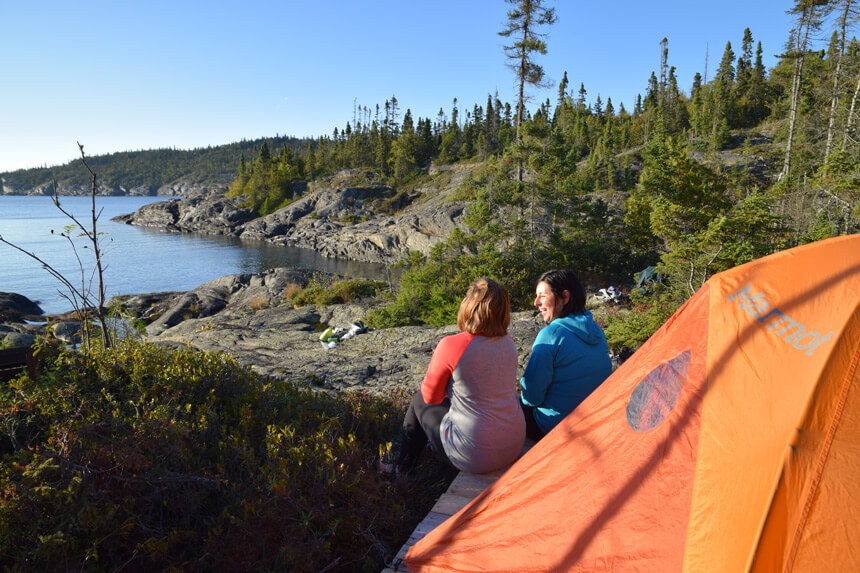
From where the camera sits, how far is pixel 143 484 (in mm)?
2828

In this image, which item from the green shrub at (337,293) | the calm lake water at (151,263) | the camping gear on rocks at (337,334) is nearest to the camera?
the camping gear on rocks at (337,334)

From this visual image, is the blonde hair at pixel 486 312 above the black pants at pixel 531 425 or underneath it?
above

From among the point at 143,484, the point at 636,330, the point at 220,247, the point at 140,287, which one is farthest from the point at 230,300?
the point at 220,247

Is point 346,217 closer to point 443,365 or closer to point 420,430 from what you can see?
point 420,430

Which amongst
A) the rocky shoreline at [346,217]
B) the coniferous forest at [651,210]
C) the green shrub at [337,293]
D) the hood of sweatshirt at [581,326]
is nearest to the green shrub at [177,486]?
the hood of sweatshirt at [581,326]

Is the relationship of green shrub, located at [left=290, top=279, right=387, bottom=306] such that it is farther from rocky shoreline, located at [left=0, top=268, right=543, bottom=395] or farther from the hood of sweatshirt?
the hood of sweatshirt

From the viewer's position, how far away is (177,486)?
2877 mm

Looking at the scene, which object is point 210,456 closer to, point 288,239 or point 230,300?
point 230,300

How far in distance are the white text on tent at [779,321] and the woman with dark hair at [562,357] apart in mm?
1360

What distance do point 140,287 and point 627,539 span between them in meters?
31.8

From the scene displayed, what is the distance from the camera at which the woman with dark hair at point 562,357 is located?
3.47 metres

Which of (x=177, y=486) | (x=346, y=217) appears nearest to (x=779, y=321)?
(x=177, y=486)

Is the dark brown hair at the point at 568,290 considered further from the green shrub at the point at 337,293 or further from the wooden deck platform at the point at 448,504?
the green shrub at the point at 337,293

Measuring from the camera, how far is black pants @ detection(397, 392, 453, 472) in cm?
339
